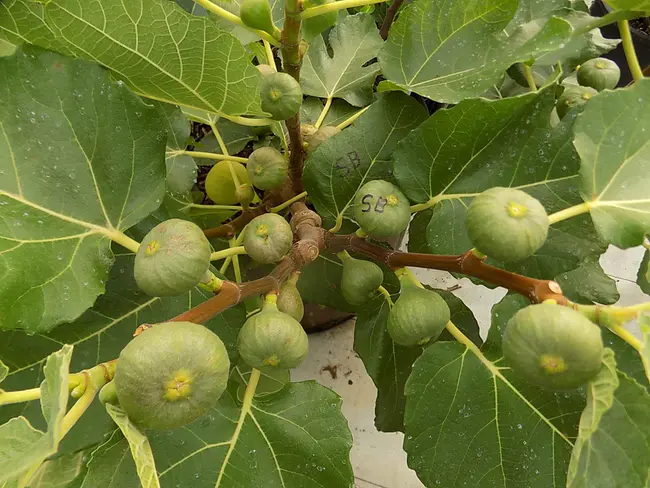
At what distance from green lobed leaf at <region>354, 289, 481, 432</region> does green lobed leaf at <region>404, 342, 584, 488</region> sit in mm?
129

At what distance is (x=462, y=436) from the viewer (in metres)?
0.53

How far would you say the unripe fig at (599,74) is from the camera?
691 mm

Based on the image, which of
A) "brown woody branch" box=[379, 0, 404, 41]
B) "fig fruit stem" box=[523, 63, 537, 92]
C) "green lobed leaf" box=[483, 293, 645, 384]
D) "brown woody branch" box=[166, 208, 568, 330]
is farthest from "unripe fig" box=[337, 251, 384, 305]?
"brown woody branch" box=[379, 0, 404, 41]

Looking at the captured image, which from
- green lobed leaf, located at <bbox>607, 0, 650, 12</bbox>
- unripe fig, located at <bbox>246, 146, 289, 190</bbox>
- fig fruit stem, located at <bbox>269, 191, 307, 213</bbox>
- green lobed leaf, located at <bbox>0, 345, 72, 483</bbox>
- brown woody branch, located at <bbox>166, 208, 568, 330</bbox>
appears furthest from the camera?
fig fruit stem, located at <bbox>269, 191, 307, 213</bbox>

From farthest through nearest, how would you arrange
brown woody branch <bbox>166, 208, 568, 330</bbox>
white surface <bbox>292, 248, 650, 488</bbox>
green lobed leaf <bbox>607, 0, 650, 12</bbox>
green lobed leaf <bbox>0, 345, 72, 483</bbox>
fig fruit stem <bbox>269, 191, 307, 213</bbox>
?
white surface <bbox>292, 248, 650, 488</bbox> → fig fruit stem <bbox>269, 191, 307, 213</bbox> → green lobed leaf <bbox>607, 0, 650, 12</bbox> → brown woody branch <bbox>166, 208, 568, 330</bbox> → green lobed leaf <bbox>0, 345, 72, 483</bbox>

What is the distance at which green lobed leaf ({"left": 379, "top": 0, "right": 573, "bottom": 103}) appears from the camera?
1.64ft

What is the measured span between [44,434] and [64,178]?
10.2 inches

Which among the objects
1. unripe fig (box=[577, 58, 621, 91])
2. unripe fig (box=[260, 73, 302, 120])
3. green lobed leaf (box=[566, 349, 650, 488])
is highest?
unripe fig (box=[260, 73, 302, 120])

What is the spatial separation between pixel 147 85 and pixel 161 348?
11.5 inches

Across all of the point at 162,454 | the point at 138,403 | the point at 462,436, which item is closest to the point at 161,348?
the point at 138,403

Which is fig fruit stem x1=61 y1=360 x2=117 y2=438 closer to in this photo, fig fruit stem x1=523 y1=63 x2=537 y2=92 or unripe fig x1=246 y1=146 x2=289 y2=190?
unripe fig x1=246 y1=146 x2=289 y2=190

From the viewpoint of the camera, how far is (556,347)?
1.08 ft

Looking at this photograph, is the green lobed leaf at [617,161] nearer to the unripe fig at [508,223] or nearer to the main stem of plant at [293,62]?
the unripe fig at [508,223]

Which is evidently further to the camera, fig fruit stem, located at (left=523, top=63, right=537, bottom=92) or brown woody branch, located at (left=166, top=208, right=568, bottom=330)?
fig fruit stem, located at (left=523, top=63, right=537, bottom=92)
